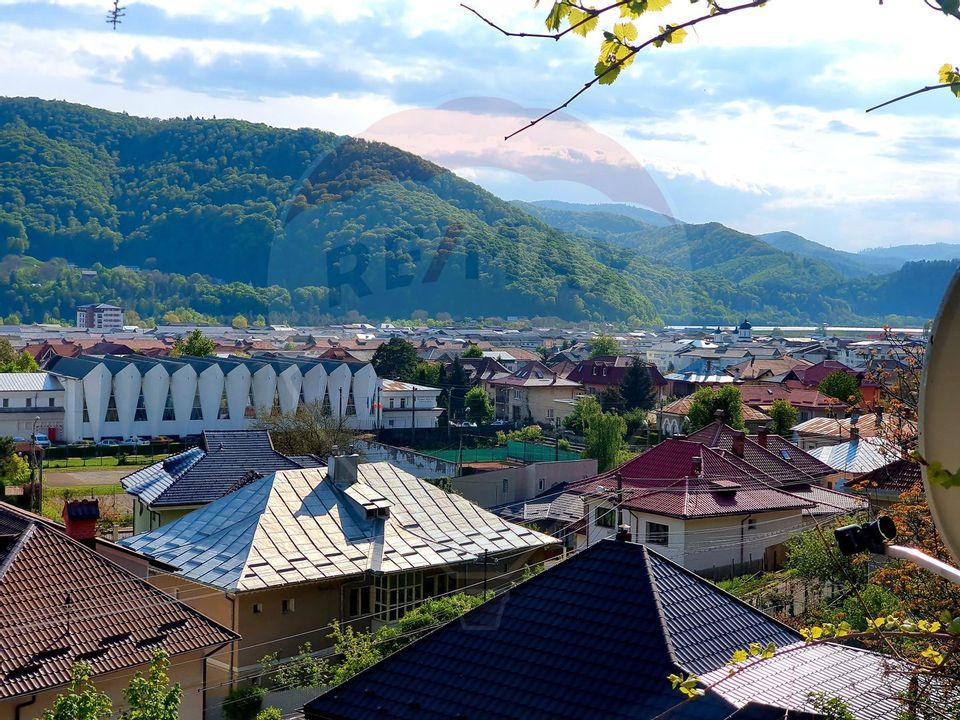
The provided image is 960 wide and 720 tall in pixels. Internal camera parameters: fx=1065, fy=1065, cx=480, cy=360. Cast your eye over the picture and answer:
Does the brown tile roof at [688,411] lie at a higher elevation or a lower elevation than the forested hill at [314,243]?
lower

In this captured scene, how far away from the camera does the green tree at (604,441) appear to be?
26.6m

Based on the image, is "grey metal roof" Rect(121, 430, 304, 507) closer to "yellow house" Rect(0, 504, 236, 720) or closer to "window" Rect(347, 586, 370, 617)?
"window" Rect(347, 586, 370, 617)

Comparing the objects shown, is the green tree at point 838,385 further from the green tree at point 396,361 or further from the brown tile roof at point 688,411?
the green tree at point 396,361

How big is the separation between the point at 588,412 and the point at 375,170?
39403mm

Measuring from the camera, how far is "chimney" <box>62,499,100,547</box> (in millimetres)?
9648

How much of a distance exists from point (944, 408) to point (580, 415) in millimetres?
33525

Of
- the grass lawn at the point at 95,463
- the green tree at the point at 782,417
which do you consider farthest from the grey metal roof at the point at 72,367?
the green tree at the point at 782,417

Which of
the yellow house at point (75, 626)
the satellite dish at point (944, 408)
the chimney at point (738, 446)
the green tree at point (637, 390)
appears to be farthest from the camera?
the green tree at point (637, 390)

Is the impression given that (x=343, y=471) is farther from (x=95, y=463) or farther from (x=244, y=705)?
(x=95, y=463)

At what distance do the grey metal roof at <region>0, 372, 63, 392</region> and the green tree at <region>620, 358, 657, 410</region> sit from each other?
19206 mm

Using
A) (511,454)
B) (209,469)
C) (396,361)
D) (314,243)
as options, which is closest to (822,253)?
(314,243)

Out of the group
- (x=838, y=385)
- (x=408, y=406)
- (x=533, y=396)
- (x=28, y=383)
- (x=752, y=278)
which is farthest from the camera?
(x=752, y=278)

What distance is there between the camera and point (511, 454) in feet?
93.5

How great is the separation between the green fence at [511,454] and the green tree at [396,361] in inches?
585
